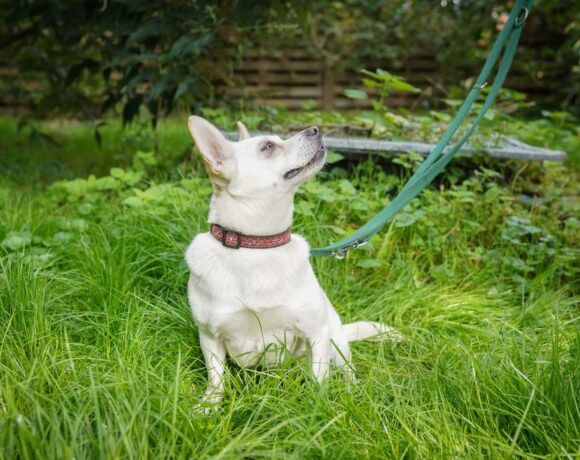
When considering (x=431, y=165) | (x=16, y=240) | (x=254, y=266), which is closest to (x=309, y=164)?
(x=254, y=266)

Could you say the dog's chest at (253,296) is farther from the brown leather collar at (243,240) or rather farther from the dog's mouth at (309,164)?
the dog's mouth at (309,164)

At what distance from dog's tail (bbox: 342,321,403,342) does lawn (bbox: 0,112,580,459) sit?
0.04 metres

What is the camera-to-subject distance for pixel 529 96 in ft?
32.4

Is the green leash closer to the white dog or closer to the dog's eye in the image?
the white dog

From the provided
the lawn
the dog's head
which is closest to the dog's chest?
the lawn

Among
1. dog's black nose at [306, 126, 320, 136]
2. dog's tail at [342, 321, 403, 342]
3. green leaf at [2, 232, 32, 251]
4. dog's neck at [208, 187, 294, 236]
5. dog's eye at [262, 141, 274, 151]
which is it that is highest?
dog's black nose at [306, 126, 320, 136]

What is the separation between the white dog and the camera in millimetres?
1905

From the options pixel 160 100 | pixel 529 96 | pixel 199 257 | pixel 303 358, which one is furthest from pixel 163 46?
pixel 529 96

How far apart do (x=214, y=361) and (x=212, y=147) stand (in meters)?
0.76

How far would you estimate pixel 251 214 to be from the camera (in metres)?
1.96

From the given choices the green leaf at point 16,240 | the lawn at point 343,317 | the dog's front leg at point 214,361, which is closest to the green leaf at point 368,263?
the lawn at point 343,317

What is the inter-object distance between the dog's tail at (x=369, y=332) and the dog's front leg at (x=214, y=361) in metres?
0.55

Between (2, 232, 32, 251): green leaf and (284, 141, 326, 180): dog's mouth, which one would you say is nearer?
(284, 141, 326, 180): dog's mouth

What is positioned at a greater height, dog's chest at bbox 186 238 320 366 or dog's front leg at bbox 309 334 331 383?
dog's chest at bbox 186 238 320 366
